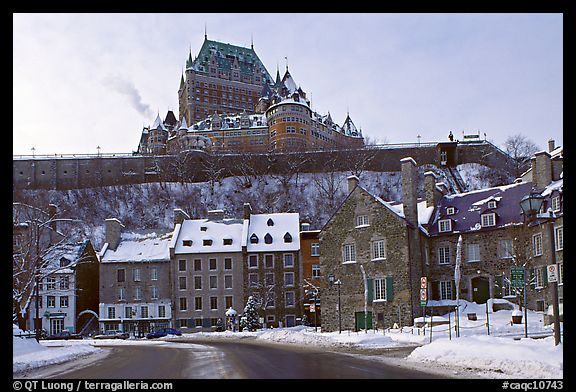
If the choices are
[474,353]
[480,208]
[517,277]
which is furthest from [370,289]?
[474,353]

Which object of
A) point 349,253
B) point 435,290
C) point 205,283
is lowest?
point 435,290

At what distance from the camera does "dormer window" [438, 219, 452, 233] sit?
149 feet

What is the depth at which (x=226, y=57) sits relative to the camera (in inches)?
6521

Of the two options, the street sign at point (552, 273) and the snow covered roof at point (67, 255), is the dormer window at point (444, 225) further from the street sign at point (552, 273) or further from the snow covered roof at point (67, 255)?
the snow covered roof at point (67, 255)

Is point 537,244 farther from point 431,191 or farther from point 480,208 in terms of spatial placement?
point 431,191

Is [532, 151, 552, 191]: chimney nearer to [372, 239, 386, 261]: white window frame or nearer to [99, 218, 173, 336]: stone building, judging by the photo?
[372, 239, 386, 261]: white window frame

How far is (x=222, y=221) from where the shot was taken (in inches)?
2584

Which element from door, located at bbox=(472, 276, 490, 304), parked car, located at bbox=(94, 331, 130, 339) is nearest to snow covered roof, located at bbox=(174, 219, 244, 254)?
parked car, located at bbox=(94, 331, 130, 339)

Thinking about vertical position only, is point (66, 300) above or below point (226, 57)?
below

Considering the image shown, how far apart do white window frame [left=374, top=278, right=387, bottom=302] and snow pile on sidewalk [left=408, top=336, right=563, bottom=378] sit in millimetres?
24272

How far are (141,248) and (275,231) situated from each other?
502 inches

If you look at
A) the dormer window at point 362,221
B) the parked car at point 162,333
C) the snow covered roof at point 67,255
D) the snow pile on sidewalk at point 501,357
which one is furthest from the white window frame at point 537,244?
the snow covered roof at point 67,255

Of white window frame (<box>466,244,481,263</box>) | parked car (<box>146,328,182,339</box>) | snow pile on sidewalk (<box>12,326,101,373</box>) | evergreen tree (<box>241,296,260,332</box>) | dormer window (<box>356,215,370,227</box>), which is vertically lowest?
parked car (<box>146,328,182,339</box>)
